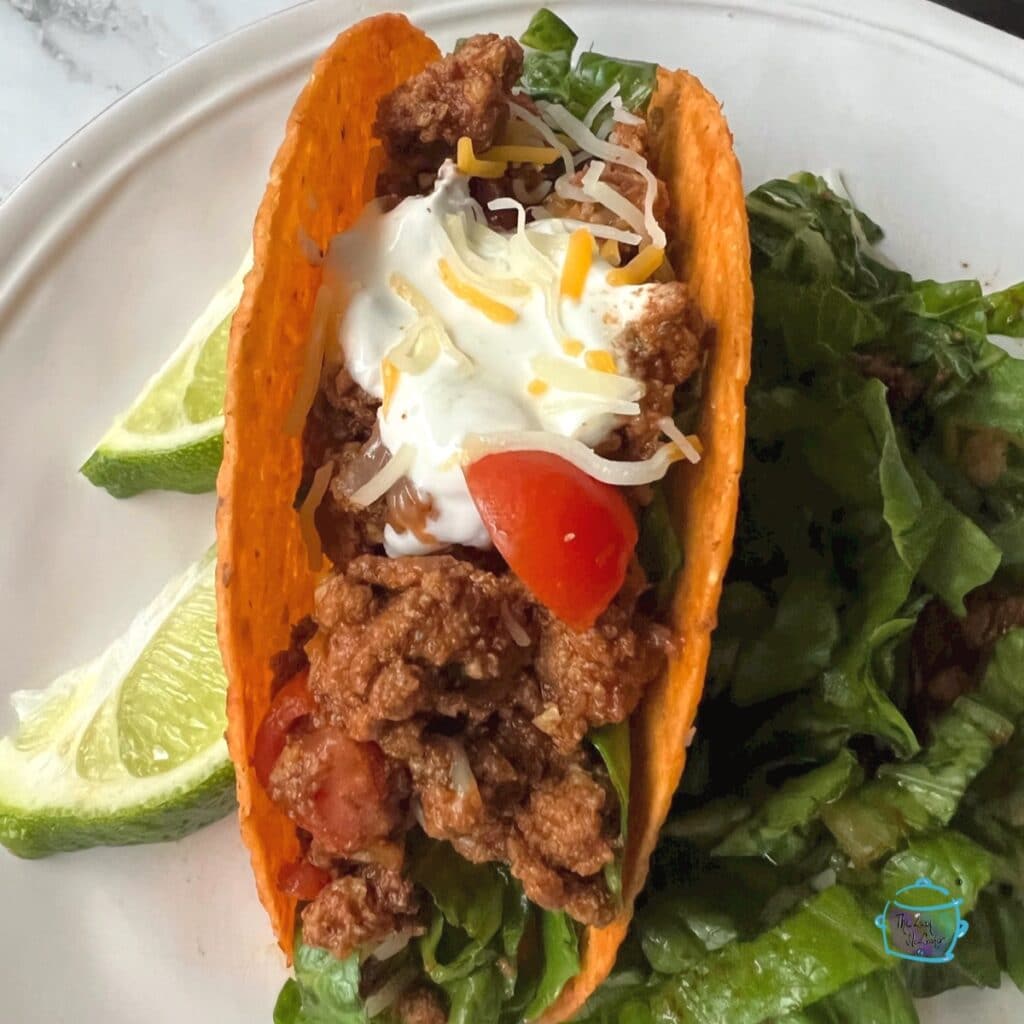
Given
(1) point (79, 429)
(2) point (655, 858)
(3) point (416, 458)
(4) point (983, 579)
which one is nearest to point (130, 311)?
(1) point (79, 429)

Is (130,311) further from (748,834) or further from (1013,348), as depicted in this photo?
(1013,348)

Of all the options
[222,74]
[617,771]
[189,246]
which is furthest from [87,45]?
[617,771]

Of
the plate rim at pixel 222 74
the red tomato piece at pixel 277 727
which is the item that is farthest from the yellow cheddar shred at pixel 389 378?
the plate rim at pixel 222 74

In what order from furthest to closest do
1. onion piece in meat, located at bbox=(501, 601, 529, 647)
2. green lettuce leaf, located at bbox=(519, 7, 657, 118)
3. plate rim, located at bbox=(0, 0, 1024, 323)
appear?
plate rim, located at bbox=(0, 0, 1024, 323)
green lettuce leaf, located at bbox=(519, 7, 657, 118)
onion piece in meat, located at bbox=(501, 601, 529, 647)

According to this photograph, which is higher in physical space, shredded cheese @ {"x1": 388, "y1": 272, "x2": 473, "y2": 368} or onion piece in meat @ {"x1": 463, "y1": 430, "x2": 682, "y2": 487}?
shredded cheese @ {"x1": 388, "y1": 272, "x2": 473, "y2": 368}

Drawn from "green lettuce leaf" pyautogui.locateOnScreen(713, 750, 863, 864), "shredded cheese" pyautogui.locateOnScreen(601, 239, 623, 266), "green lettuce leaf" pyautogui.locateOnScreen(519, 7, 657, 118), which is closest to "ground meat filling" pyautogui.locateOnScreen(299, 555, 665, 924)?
"green lettuce leaf" pyautogui.locateOnScreen(713, 750, 863, 864)

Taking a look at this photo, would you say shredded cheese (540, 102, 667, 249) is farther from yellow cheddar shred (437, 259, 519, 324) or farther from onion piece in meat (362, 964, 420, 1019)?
onion piece in meat (362, 964, 420, 1019)

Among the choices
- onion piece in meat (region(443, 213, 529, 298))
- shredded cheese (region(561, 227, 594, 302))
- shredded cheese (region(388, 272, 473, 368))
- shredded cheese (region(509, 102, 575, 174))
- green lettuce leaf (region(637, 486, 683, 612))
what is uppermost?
shredded cheese (region(509, 102, 575, 174))

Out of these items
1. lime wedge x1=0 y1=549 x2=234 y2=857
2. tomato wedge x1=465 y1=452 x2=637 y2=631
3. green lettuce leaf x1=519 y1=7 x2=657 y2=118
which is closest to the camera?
tomato wedge x1=465 y1=452 x2=637 y2=631
